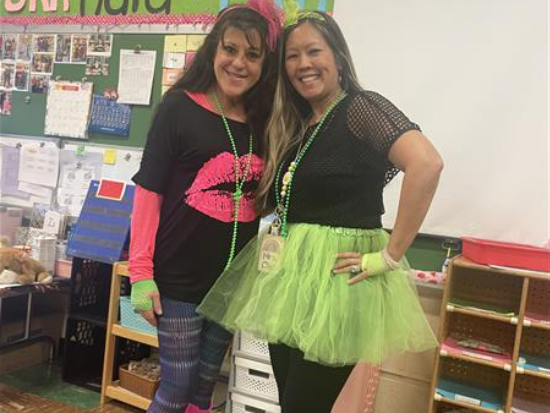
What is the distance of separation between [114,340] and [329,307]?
1.69 metres

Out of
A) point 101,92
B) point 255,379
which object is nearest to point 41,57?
point 101,92

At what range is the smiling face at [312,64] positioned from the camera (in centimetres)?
131

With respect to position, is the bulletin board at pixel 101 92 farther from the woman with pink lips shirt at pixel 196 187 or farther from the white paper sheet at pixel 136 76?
the woman with pink lips shirt at pixel 196 187

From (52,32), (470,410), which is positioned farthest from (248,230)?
(52,32)

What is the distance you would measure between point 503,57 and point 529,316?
108cm

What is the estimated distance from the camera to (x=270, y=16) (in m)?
1.42

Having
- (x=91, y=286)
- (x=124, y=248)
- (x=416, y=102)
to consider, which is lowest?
(x=91, y=286)

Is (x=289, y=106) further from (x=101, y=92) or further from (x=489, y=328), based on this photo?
(x=101, y=92)

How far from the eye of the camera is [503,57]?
2123mm

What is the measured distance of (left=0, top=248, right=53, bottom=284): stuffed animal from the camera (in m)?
2.60

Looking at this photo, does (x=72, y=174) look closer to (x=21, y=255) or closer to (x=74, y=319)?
(x=21, y=255)

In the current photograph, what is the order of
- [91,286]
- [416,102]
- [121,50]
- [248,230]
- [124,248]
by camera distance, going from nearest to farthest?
[248,230], [416,102], [124,248], [91,286], [121,50]

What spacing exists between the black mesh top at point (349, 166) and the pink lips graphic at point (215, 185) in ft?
0.72

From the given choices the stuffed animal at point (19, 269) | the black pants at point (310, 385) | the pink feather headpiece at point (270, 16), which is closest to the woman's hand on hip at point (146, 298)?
the black pants at point (310, 385)
